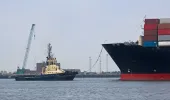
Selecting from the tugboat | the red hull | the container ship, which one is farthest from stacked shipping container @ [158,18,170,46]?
the tugboat

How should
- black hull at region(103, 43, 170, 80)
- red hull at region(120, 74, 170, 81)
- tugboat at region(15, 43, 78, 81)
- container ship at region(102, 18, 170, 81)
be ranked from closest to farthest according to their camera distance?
container ship at region(102, 18, 170, 81), black hull at region(103, 43, 170, 80), red hull at region(120, 74, 170, 81), tugboat at region(15, 43, 78, 81)

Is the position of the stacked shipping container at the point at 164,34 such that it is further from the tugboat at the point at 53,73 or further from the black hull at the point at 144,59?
the tugboat at the point at 53,73

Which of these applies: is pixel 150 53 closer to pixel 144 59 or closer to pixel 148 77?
pixel 144 59

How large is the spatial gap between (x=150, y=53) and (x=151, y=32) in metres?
2.99

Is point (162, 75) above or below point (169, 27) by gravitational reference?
below

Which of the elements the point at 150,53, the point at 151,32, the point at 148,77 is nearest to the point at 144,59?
the point at 150,53

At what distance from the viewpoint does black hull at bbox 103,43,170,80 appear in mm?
86438

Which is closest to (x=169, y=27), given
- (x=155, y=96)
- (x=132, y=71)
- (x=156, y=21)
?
(x=156, y=21)

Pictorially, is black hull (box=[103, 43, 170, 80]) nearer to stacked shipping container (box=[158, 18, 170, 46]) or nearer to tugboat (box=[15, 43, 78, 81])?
stacked shipping container (box=[158, 18, 170, 46])

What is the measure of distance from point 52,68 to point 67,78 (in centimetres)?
350

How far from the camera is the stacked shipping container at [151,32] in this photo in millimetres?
85875

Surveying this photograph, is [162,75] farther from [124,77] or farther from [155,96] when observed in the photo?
[155,96]

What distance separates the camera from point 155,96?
5647 cm

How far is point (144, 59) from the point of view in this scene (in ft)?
287
